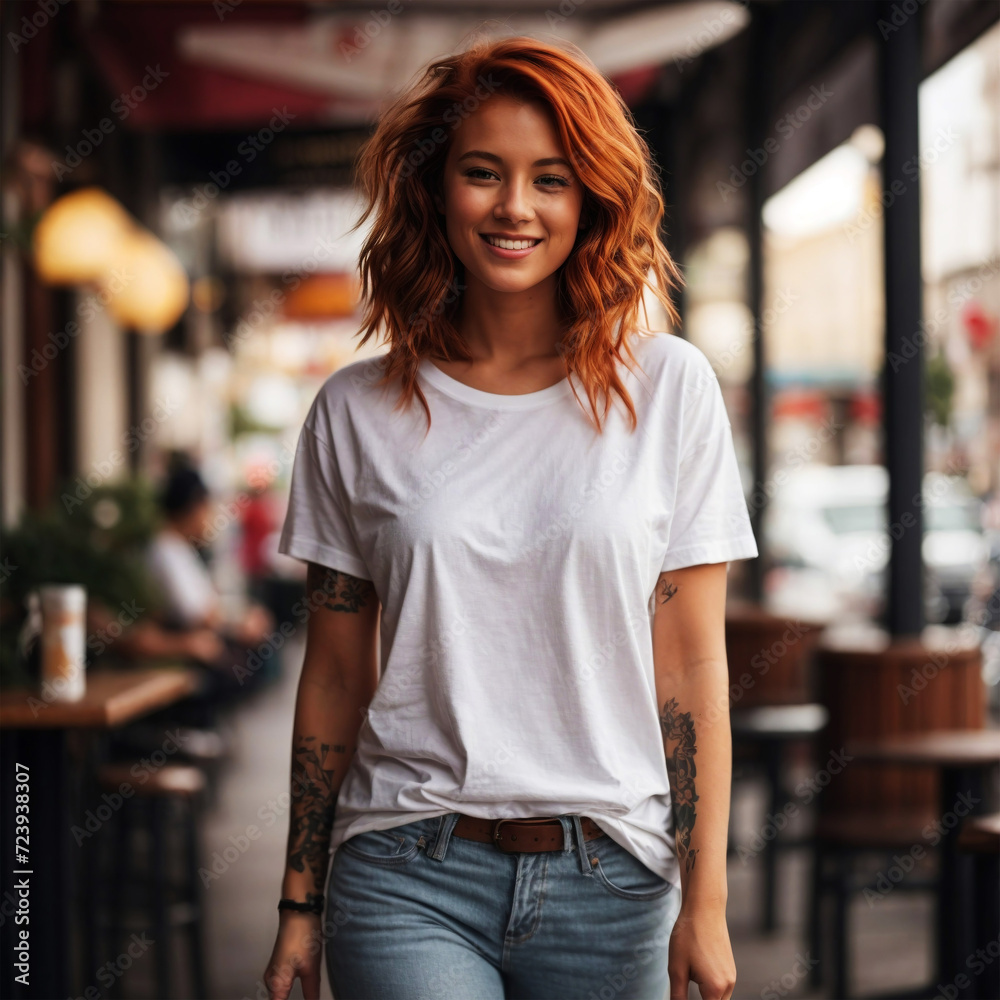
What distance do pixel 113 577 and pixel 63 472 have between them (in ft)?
12.4

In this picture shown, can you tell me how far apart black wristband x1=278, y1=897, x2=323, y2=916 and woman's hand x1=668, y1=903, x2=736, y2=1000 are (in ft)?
1.62

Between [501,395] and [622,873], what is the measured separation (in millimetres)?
622

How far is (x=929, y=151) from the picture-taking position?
15.3ft

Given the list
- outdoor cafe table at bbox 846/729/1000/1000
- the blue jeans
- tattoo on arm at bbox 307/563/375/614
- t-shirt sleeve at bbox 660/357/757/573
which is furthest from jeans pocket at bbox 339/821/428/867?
outdoor cafe table at bbox 846/729/1000/1000

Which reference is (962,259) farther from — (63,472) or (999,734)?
(63,472)

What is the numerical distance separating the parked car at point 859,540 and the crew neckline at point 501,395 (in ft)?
11.1

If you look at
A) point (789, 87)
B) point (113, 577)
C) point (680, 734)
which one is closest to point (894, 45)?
point (789, 87)

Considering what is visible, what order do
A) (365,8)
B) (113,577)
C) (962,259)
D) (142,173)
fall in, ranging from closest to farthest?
1. (113,577)
2. (962,259)
3. (365,8)
4. (142,173)

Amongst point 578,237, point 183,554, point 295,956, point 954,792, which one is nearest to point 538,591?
point 578,237

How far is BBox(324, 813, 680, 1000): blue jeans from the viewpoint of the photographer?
5.18 feet

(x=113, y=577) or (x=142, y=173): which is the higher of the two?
(x=142, y=173)

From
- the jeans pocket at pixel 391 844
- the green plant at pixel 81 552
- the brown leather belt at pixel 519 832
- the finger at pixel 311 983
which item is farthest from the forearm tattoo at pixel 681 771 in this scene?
the green plant at pixel 81 552

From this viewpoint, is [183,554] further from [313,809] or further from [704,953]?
[704,953]

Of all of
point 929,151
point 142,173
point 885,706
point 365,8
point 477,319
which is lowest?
point 885,706
